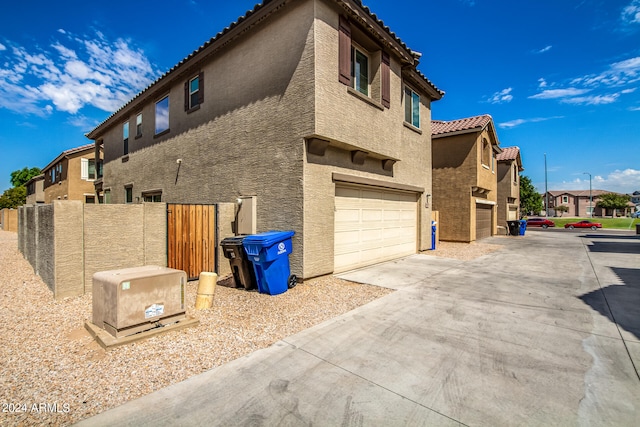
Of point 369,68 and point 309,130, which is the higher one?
point 369,68

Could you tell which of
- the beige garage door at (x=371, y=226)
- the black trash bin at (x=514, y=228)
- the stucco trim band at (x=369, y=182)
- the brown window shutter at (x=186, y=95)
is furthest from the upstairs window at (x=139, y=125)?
the black trash bin at (x=514, y=228)

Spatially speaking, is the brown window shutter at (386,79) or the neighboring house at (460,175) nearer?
the brown window shutter at (386,79)

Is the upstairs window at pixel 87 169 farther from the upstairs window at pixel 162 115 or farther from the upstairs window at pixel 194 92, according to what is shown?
the upstairs window at pixel 194 92

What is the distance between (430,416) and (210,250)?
23.0 feet

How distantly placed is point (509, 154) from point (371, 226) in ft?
80.2

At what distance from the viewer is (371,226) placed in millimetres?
9961

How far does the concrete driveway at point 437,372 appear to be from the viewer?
2850 millimetres

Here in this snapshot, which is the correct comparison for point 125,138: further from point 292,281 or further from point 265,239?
point 292,281

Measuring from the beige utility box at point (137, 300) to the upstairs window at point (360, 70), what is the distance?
717cm

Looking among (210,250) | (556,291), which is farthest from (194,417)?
(556,291)

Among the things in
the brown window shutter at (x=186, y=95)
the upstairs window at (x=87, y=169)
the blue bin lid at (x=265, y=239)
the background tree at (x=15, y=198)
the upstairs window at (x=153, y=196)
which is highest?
the brown window shutter at (x=186, y=95)

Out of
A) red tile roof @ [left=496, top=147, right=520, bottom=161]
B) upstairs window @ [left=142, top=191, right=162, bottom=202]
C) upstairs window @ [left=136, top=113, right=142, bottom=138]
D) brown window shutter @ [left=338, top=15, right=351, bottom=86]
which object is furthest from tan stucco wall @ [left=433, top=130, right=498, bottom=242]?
upstairs window @ [left=136, top=113, right=142, bottom=138]

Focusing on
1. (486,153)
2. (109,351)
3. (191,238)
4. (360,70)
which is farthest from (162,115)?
(486,153)

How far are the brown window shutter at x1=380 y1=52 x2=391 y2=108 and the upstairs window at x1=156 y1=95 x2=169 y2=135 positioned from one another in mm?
9047
